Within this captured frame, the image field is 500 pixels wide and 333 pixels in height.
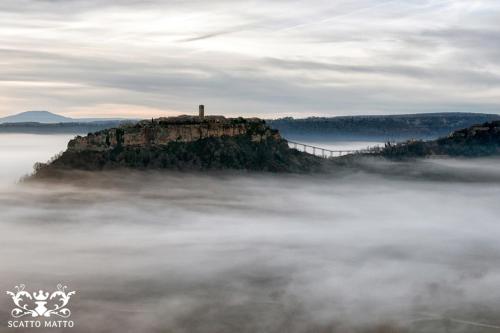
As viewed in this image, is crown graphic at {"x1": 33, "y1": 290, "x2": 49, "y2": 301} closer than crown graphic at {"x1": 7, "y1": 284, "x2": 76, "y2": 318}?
No

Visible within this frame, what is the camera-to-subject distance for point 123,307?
6673 inches

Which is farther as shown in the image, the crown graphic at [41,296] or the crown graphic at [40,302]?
the crown graphic at [41,296]

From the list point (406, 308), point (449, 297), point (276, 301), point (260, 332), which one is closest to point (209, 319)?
point (260, 332)

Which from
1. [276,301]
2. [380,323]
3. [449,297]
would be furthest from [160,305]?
[449,297]

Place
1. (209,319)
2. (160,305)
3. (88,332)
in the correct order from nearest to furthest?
(88,332) → (209,319) → (160,305)

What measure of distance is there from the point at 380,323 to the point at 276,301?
2831 centimetres

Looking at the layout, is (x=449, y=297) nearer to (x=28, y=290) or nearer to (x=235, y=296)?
(x=235, y=296)

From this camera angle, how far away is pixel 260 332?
502ft

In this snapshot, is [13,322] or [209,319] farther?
[209,319]

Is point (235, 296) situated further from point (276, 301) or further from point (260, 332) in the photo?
point (260, 332)

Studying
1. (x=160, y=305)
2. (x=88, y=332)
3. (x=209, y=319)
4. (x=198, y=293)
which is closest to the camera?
(x=88, y=332)

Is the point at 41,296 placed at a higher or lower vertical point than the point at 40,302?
lower

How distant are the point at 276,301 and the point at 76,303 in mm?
49733

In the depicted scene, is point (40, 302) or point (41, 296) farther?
point (41, 296)
